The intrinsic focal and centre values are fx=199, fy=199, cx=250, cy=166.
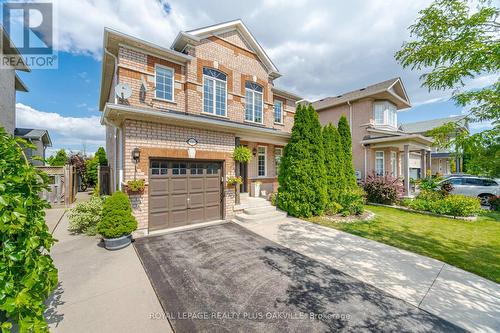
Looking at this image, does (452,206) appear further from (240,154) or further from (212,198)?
(212,198)

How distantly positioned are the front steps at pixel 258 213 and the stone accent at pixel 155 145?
2.50 ft

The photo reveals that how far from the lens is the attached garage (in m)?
6.80

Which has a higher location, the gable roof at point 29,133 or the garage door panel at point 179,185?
the gable roof at point 29,133

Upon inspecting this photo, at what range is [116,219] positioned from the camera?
546 cm

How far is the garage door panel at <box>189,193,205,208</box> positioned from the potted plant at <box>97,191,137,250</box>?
2.11m

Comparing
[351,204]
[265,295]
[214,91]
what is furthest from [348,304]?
[214,91]

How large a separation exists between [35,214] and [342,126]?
12.7m

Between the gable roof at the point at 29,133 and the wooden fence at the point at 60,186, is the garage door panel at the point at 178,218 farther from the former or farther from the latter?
the gable roof at the point at 29,133

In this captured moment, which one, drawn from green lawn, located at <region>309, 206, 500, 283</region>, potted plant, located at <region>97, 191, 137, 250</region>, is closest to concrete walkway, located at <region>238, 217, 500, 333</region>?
green lawn, located at <region>309, 206, 500, 283</region>

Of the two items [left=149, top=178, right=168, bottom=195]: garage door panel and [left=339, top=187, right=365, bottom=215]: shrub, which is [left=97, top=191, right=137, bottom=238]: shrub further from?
[left=339, top=187, right=365, bottom=215]: shrub

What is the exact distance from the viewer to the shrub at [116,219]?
5398mm

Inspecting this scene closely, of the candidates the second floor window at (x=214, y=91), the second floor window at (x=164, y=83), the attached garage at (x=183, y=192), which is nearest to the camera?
the attached garage at (x=183, y=192)

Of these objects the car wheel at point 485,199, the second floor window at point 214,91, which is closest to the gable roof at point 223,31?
the second floor window at point 214,91

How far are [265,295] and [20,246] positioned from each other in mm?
3374
